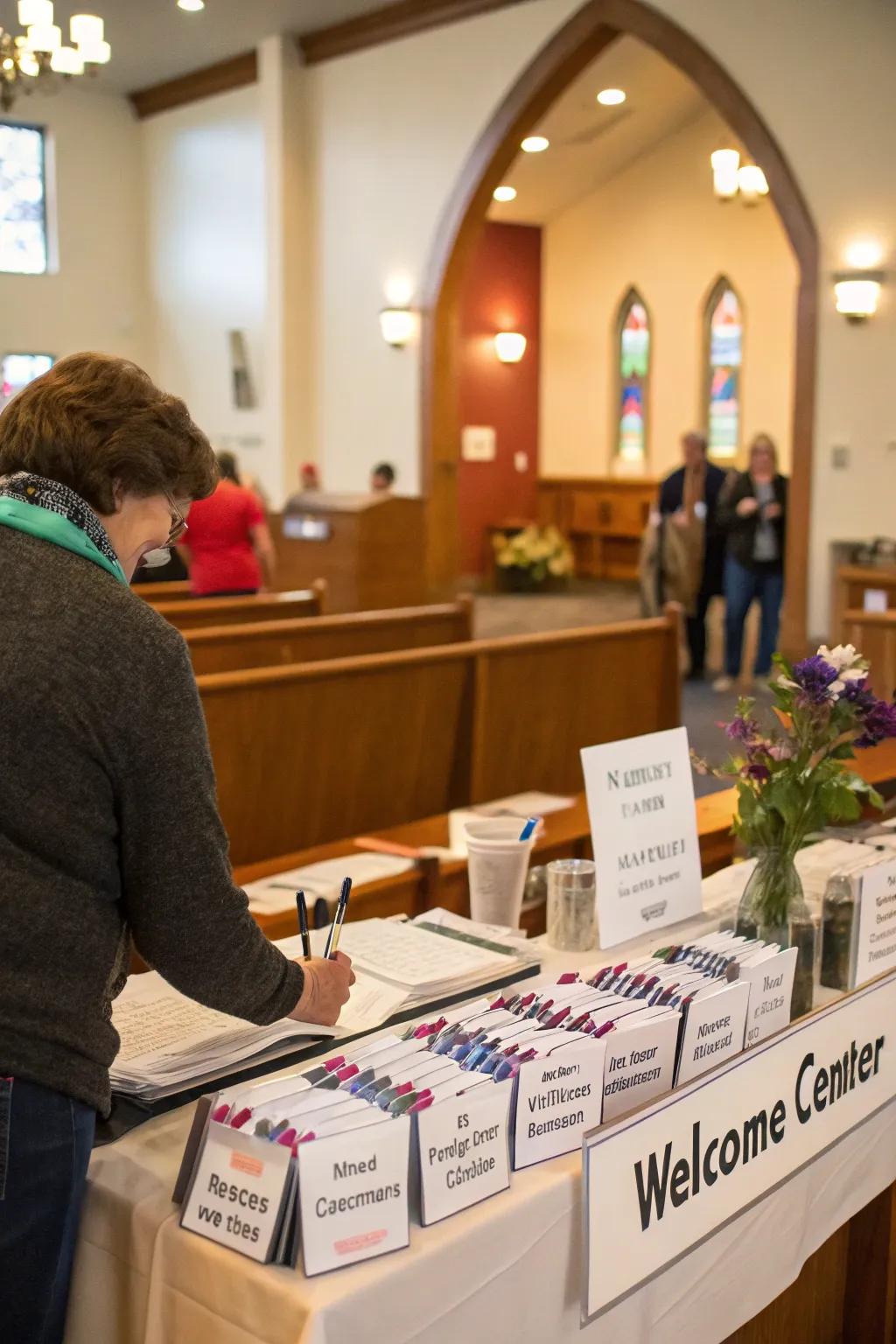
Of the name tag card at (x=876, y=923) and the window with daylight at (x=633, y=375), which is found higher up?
the window with daylight at (x=633, y=375)

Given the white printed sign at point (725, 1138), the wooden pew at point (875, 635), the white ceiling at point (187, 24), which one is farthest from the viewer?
the white ceiling at point (187, 24)

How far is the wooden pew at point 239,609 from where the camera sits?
4.86 m

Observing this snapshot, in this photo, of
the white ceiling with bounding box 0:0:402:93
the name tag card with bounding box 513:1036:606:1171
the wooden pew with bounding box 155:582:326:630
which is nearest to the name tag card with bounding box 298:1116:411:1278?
the name tag card with bounding box 513:1036:606:1171

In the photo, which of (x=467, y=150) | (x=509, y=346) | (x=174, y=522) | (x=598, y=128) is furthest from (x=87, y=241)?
(x=174, y=522)

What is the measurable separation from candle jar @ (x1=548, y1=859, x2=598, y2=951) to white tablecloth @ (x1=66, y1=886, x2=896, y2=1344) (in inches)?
18.6

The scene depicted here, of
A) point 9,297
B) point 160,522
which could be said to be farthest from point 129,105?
point 160,522

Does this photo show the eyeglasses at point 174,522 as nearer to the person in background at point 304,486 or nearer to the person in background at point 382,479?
the person in background at point 304,486

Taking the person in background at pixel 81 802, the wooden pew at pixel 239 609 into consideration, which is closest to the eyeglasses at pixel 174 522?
the person in background at pixel 81 802

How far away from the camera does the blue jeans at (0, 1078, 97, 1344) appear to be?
116 cm

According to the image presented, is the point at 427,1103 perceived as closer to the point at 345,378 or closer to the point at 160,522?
the point at 160,522

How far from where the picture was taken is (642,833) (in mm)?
1928

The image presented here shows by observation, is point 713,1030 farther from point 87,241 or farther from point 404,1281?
point 87,241

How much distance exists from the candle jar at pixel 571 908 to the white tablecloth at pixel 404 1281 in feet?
1.55

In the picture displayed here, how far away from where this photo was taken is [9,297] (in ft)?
38.8
